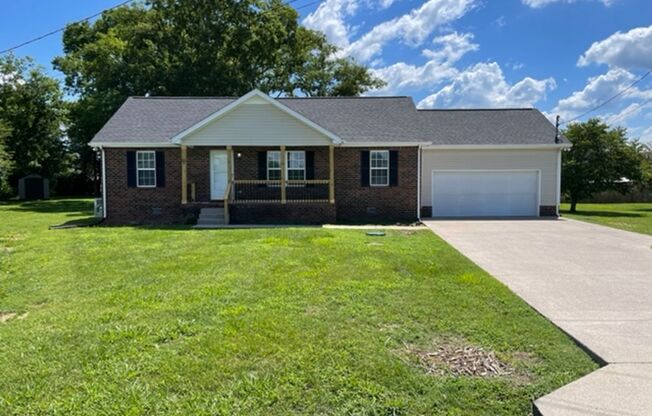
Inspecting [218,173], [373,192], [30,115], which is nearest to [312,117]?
[373,192]

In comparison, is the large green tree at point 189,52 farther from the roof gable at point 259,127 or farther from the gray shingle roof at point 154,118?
the roof gable at point 259,127

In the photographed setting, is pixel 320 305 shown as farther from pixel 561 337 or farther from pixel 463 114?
pixel 463 114

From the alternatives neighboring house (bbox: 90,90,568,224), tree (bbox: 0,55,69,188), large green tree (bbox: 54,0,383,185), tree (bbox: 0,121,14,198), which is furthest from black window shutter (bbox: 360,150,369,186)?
tree (bbox: 0,55,69,188)

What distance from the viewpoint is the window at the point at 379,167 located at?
17234mm

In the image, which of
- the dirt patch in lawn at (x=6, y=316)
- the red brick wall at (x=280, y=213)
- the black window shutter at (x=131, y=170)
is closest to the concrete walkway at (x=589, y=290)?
the red brick wall at (x=280, y=213)

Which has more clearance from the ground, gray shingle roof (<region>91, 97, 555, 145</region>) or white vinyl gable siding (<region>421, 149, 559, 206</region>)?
gray shingle roof (<region>91, 97, 555, 145</region>)

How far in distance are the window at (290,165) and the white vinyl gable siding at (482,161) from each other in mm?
5058

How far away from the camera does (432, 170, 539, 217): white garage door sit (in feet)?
63.2

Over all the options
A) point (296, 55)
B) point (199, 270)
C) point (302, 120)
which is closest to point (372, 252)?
point (199, 270)

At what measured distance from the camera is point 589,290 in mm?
6758

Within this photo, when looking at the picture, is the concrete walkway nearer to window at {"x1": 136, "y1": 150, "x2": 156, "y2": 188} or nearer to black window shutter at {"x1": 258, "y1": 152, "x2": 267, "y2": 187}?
black window shutter at {"x1": 258, "y1": 152, "x2": 267, "y2": 187}

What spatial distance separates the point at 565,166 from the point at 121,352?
939 inches

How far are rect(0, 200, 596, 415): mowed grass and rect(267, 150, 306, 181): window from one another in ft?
28.9

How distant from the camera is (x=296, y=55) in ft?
107
